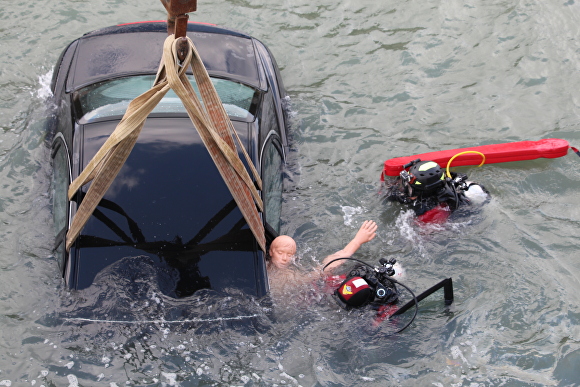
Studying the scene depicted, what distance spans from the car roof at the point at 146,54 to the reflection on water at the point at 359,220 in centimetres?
92

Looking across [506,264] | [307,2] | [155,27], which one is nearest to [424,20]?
[307,2]

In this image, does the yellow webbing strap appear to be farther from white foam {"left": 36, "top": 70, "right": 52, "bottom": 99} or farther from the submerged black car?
white foam {"left": 36, "top": 70, "right": 52, "bottom": 99}

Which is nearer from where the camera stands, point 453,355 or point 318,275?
→ point 453,355

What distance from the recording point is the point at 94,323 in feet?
13.1

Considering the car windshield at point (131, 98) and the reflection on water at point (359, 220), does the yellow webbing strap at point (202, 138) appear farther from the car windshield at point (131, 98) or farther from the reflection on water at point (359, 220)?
the car windshield at point (131, 98)

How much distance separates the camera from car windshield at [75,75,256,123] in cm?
461

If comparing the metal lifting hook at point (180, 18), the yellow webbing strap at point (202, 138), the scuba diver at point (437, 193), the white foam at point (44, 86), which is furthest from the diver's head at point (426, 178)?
the white foam at point (44, 86)

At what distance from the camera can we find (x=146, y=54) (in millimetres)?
5398

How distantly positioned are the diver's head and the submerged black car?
1.16 metres

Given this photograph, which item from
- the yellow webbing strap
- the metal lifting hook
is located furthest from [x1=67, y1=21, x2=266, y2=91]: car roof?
the metal lifting hook

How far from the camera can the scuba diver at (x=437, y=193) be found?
204 inches

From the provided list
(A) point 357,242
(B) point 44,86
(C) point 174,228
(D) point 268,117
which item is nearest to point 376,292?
(A) point 357,242

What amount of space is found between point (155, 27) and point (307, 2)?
326 centimetres

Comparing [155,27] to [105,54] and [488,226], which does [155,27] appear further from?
[488,226]
